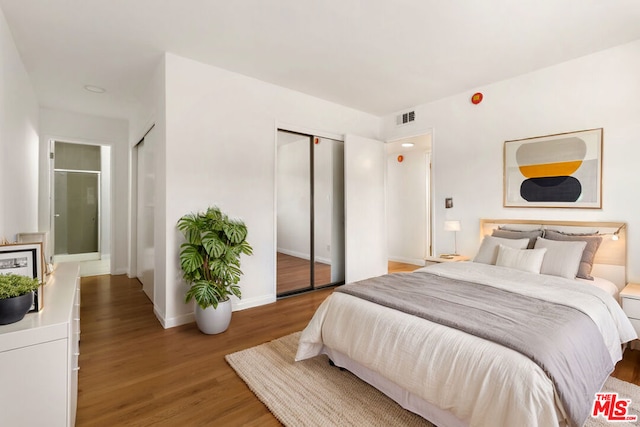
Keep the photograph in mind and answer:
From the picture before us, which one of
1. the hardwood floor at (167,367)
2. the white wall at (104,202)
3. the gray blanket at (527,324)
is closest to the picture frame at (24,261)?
the hardwood floor at (167,367)

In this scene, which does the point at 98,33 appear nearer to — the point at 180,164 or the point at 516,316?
the point at 180,164

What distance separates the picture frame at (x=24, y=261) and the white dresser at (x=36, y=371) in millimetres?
263

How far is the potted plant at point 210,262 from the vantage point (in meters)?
2.88

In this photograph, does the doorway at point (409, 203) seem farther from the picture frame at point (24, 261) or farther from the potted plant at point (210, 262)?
the picture frame at point (24, 261)

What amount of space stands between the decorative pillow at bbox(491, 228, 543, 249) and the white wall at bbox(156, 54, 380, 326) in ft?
8.54

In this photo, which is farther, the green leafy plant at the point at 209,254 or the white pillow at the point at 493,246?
the white pillow at the point at 493,246

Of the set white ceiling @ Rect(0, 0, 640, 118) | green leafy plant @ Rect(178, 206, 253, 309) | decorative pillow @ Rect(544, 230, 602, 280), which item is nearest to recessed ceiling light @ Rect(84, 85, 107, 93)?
white ceiling @ Rect(0, 0, 640, 118)

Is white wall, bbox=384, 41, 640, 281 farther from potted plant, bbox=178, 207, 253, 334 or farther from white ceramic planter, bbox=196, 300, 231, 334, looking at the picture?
white ceramic planter, bbox=196, 300, 231, 334

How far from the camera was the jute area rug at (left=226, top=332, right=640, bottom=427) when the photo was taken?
1771 mm

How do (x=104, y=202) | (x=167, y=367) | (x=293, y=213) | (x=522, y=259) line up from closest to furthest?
(x=167, y=367)
(x=522, y=259)
(x=293, y=213)
(x=104, y=202)

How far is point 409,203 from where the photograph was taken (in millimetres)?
6422

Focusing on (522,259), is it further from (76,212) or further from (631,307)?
(76,212)

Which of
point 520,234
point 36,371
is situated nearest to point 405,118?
point 520,234

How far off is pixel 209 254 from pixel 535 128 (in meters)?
3.72
